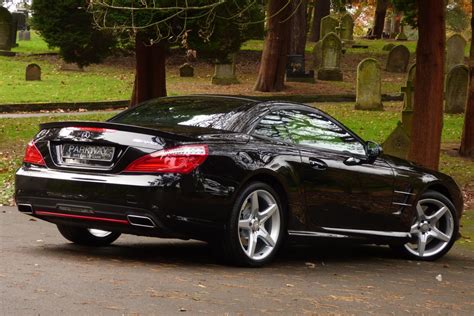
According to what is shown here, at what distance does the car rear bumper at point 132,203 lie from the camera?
8180 mm

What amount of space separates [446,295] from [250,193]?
5.72 ft


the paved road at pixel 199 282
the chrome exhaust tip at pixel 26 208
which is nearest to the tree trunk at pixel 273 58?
the paved road at pixel 199 282

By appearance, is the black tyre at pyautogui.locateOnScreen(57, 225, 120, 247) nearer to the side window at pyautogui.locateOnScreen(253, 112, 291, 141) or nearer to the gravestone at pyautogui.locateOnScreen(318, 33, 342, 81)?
the side window at pyautogui.locateOnScreen(253, 112, 291, 141)

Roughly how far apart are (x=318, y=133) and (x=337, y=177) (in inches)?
18.6

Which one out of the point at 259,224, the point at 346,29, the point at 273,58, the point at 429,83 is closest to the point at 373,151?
the point at 259,224

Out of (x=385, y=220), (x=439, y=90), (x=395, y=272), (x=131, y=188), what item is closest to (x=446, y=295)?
(x=395, y=272)

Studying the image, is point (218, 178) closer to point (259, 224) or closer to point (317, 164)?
point (259, 224)

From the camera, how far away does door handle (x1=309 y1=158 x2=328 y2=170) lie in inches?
364

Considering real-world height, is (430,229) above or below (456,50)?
below

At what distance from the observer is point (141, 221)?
8219 mm

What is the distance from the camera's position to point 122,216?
27.1ft

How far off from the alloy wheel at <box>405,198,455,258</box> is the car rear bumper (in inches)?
113

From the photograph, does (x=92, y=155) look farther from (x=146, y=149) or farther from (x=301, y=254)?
(x=301, y=254)

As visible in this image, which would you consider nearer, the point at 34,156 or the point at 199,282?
the point at 199,282
